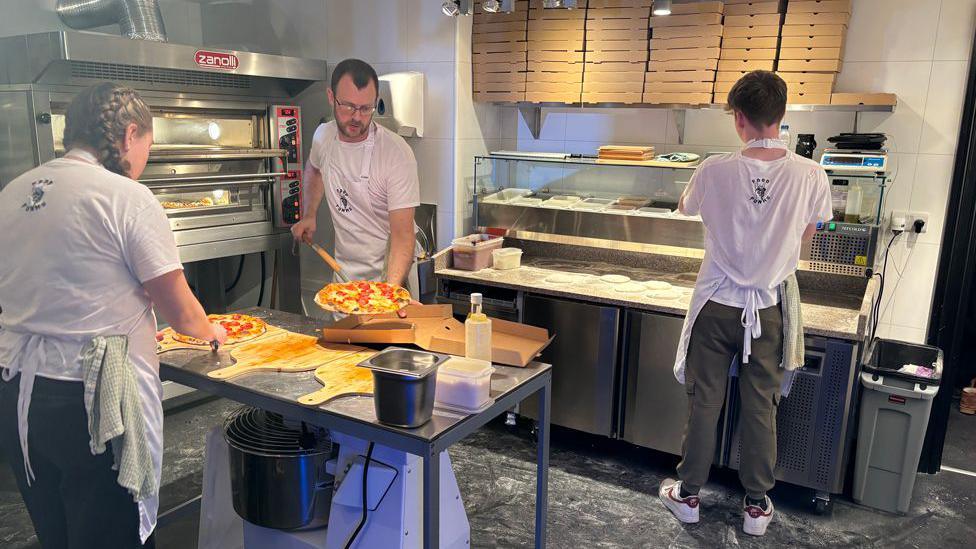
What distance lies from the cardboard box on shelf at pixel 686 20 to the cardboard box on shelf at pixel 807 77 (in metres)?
0.41

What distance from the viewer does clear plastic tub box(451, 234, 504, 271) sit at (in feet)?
12.6

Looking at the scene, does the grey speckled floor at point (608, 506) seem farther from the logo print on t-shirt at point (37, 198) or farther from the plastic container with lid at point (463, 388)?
the logo print on t-shirt at point (37, 198)

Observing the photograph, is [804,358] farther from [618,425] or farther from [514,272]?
[514,272]

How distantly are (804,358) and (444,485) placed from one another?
5.41 ft

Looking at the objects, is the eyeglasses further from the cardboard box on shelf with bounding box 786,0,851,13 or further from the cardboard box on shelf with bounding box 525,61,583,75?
the cardboard box on shelf with bounding box 786,0,851,13

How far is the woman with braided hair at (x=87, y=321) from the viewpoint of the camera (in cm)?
179

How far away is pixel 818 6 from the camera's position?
334 centimetres

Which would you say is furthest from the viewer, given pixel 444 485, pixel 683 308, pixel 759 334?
pixel 683 308

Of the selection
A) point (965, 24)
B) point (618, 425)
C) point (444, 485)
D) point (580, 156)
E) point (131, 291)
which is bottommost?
point (618, 425)

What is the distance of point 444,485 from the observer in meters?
2.37

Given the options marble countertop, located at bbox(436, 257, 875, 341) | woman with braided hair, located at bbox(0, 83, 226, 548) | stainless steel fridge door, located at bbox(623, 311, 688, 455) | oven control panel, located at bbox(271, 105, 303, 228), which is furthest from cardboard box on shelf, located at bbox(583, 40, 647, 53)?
woman with braided hair, located at bbox(0, 83, 226, 548)

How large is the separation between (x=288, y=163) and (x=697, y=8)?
239 centimetres

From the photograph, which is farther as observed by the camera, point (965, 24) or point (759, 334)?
point (965, 24)

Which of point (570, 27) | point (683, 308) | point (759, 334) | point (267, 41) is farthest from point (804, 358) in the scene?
point (267, 41)
